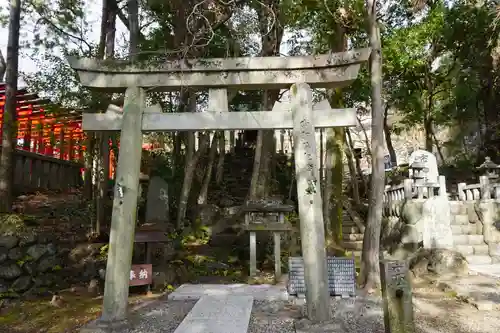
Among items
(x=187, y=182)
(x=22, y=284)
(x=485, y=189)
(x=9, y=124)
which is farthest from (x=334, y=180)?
(x=9, y=124)

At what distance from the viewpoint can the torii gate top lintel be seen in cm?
557

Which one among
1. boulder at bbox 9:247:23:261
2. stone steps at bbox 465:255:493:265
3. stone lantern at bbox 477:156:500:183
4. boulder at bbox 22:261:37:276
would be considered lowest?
stone steps at bbox 465:255:493:265

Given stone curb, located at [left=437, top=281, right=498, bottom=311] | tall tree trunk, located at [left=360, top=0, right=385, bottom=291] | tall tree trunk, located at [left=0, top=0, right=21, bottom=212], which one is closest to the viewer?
stone curb, located at [left=437, top=281, right=498, bottom=311]

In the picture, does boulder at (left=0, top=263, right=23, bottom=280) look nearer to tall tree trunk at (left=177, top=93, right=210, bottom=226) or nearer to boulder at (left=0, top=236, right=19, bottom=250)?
boulder at (left=0, top=236, right=19, bottom=250)

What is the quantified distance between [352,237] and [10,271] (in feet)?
36.0

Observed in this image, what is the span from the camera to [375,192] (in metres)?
7.02

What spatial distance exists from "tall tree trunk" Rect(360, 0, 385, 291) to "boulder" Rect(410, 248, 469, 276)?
2.61 m

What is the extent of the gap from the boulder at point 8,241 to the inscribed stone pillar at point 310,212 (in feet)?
24.3

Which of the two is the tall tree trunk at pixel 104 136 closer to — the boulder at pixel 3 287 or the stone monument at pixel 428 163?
the boulder at pixel 3 287

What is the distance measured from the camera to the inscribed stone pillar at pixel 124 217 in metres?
5.11

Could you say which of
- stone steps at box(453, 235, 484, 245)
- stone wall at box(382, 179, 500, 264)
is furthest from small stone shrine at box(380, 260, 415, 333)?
stone steps at box(453, 235, 484, 245)

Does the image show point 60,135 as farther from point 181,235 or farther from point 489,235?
point 489,235

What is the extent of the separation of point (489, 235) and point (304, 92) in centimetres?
872

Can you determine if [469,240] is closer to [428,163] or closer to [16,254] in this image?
[428,163]
